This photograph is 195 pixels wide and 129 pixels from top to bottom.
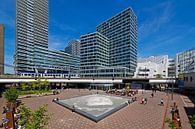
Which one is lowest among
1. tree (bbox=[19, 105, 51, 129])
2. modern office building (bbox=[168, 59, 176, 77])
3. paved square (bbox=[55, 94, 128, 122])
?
paved square (bbox=[55, 94, 128, 122])

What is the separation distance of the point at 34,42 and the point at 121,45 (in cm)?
7505

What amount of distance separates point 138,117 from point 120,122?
4.09 meters

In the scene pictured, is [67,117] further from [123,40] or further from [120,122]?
[123,40]

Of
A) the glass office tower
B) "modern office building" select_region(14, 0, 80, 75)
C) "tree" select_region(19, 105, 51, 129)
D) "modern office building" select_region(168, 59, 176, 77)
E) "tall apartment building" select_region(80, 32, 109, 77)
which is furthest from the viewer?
"modern office building" select_region(168, 59, 176, 77)

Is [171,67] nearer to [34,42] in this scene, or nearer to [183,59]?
[183,59]

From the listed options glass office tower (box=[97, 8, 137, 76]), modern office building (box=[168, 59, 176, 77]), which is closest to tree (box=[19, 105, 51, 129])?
glass office tower (box=[97, 8, 137, 76])

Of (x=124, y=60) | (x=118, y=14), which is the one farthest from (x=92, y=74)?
(x=118, y=14)

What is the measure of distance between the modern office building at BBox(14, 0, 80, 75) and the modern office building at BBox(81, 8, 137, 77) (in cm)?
2993

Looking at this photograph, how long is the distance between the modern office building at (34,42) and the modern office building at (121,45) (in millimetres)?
29925

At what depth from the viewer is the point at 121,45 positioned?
14012 centimetres

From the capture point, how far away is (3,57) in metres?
142

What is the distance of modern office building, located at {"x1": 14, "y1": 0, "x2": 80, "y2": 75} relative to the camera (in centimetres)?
13225

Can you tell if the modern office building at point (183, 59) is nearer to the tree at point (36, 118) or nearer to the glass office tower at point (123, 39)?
the glass office tower at point (123, 39)

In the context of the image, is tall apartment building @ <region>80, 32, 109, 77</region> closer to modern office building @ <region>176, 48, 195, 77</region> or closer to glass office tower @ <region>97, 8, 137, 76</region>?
glass office tower @ <region>97, 8, 137, 76</region>
